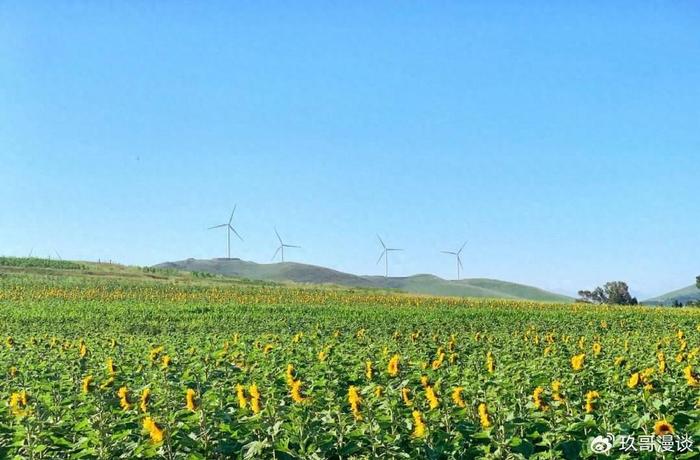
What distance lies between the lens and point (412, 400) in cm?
661

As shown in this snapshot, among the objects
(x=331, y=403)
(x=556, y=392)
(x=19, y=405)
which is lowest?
(x=19, y=405)

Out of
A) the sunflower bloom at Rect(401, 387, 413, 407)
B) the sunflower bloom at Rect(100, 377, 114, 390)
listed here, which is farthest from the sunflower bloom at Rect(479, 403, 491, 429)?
the sunflower bloom at Rect(100, 377, 114, 390)

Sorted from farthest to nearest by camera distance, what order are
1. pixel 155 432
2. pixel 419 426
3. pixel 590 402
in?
pixel 590 402, pixel 419 426, pixel 155 432

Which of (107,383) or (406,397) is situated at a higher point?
(406,397)

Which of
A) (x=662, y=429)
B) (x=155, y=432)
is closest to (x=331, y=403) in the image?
(x=155, y=432)

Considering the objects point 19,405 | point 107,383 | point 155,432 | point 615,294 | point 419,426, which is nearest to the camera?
point 155,432

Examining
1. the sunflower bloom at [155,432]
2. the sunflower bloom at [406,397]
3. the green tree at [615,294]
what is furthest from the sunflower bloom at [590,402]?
the green tree at [615,294]

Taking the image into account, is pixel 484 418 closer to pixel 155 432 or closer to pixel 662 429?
pixel 662 429

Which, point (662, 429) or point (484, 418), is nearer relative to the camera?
point (662, 429)

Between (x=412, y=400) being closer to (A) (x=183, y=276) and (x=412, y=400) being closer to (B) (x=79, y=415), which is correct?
(B) (x=79, y=415)

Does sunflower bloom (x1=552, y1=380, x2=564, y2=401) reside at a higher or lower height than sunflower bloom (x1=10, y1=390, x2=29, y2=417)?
higher

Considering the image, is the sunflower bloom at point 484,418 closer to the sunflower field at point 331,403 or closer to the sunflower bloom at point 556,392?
the sunflower field at point 331,403

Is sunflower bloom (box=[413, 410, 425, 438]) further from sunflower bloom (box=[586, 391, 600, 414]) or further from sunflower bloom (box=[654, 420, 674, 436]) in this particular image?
sunflower bloom (box=[586, 391, 600, 414])

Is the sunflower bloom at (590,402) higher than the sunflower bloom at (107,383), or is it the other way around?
the sunflower bloom at (590,402)
